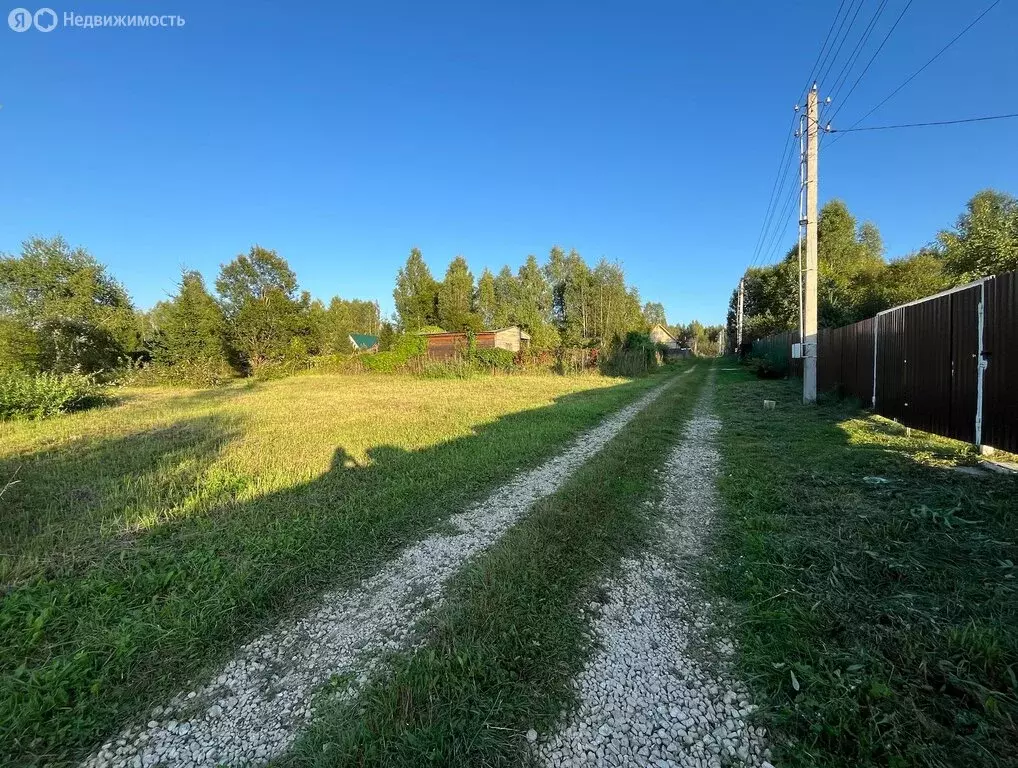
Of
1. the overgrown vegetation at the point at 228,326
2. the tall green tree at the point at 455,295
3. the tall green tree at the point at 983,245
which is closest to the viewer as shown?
the tall green tree at the point at 983,245

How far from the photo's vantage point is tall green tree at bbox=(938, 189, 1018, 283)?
43.5 feet

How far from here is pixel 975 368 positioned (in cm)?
553

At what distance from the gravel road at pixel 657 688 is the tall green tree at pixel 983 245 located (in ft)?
58.5

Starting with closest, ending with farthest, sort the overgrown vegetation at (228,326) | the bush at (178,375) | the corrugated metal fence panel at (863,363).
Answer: the corrugated metal fence panel at (863,363) → the overgrown vegetation at (228,326) → the bush at (178,375)

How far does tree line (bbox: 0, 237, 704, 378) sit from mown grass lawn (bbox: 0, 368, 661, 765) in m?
11.0

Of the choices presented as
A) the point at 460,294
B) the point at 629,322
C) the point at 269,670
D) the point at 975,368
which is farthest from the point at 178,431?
the point at 460,294

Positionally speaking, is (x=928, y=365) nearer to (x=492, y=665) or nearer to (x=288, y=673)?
(x=492, y=665)

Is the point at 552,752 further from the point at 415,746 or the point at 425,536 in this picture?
the point at 425,536

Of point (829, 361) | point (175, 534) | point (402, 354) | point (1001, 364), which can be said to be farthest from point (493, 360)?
point (175, 534)

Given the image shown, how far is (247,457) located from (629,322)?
104ft

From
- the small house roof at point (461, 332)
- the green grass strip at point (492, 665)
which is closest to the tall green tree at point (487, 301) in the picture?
the small house roof at point (461, 332)

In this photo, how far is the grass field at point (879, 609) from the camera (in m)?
1.75

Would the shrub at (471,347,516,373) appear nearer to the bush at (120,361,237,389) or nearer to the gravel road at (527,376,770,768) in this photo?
the bush at (120,361,237,389)

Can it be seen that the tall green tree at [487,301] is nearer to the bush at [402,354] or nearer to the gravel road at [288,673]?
the bush at [402,354]
